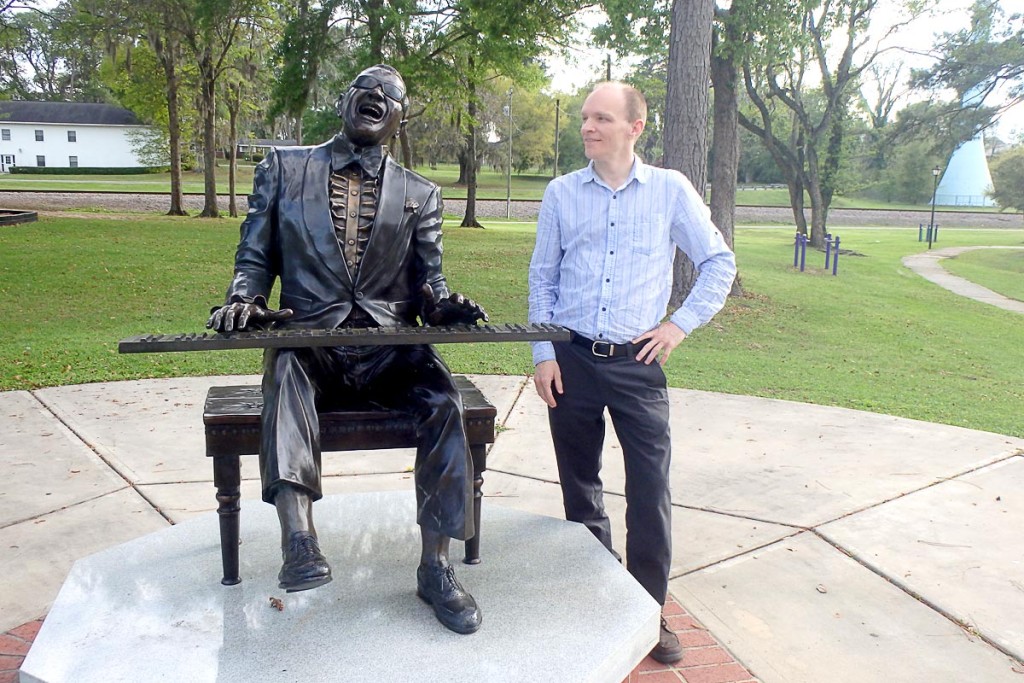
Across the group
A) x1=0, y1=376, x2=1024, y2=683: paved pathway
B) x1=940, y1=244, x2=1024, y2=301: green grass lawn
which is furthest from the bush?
x1=0, y1=376, x2=1024, y2=683: paved pathway

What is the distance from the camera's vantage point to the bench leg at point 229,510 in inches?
125

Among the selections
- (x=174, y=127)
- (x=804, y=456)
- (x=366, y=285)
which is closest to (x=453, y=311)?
(x=366, y=285)

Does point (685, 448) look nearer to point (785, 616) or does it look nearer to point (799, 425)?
point (799, 425)

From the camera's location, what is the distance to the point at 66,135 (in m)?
62.7

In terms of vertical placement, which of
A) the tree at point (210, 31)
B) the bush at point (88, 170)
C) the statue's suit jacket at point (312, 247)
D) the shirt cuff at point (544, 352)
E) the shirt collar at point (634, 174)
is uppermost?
the tree at point (210, 31)

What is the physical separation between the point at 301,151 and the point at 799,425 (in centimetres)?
443

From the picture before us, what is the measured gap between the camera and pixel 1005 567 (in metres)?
4.00

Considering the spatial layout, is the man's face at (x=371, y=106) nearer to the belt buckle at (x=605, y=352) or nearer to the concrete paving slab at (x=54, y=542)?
the belt buckle at (x=605, y=352)

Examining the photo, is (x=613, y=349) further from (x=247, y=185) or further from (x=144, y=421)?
(x=247, y=185)

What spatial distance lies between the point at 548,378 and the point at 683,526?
1.53 m

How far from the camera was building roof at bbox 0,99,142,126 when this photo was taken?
6241cm

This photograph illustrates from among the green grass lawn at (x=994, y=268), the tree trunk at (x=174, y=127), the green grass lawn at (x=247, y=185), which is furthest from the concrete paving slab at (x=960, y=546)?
the green grass lawn at (x=247, y=185)

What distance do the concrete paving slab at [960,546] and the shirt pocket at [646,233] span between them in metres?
1.97

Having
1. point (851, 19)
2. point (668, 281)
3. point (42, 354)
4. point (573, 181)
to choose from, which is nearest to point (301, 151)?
point (573, 181)
